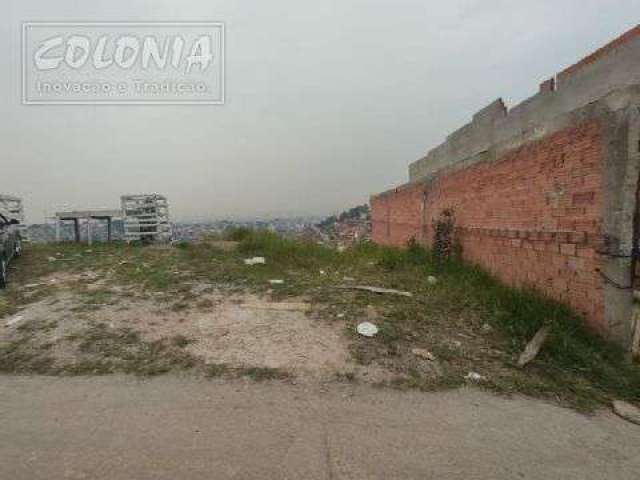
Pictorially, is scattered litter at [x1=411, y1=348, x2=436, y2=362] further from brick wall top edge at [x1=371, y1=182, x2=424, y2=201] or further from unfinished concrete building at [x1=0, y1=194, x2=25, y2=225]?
unfinished concrete building at [x1=0, y1=194, x2=25, y2=225]

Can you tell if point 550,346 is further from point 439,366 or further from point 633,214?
point 633,214

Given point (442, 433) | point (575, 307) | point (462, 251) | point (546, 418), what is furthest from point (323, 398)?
point (462, 251)

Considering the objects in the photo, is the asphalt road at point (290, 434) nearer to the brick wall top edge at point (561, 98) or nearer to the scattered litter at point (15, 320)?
the scattered litter at point (15, 320)

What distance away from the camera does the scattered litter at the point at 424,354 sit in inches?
126

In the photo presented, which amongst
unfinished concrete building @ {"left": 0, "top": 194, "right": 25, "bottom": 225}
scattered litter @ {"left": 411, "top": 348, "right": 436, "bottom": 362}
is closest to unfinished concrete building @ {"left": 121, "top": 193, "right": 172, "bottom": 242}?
unfinished concrete building @ {"left": 0, "top": 194, "right": 25, "bottom": 225}

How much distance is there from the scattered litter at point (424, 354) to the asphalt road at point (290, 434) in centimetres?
53

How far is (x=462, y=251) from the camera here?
6477 millimetres

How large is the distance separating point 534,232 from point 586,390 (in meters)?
2.07

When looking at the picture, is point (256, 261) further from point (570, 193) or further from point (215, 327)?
point (570, 193)

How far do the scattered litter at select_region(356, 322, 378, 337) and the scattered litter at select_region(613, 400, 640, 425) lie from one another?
1.94 m

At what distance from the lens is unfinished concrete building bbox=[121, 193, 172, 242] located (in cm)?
1119

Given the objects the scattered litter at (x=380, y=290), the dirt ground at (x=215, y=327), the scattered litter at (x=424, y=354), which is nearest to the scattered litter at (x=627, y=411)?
the scattered litter at (x=424, y=354)

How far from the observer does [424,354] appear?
3.25 meters

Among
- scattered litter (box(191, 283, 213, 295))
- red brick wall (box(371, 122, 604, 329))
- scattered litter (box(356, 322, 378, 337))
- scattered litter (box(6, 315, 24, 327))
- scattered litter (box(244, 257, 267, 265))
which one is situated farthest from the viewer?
scattered litter (box(244, 257, 267, 265))
